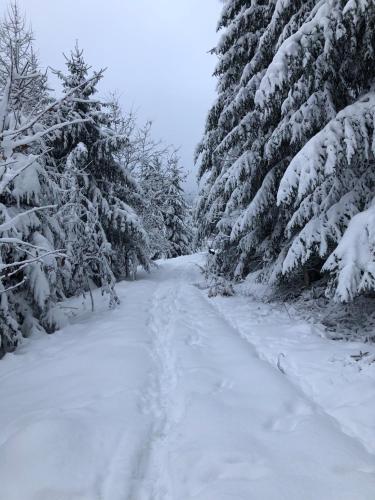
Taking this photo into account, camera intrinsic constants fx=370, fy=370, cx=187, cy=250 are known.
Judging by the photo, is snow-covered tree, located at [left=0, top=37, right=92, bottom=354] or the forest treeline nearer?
the forest treeline

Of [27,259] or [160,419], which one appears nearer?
[160,419]

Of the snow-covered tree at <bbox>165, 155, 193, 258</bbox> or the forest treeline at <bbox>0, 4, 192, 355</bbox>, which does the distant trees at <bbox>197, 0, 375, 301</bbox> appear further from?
the snow-covered tree at <bbox>165, 155, 193, 258</bbox>

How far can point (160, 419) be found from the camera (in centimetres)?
409

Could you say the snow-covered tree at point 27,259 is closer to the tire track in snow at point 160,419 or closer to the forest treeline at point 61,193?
the forest treeline at point 61,193

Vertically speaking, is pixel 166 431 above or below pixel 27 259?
below

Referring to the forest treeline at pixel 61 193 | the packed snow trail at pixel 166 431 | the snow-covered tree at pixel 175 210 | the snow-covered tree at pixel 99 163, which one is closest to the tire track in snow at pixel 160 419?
the packed snow trail at pixel 166 431

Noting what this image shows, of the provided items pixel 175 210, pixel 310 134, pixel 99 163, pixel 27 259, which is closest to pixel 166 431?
pixel 27 259

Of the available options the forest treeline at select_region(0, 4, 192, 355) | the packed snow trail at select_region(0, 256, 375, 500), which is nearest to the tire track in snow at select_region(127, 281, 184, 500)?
the packed snow trail at select_region(0, 256, 375, 500)

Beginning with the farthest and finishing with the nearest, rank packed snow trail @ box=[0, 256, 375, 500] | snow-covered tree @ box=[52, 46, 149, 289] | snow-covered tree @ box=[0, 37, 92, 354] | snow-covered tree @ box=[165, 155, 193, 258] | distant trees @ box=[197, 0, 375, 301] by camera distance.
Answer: snow-covered tree @ box=[165, 155, 193, 258], snow-covered tree @ box=[52, 46, 149, 289], snow-covered tree @ box=[0, 37, 92, 354], distant trees @ box=[197, 0, 375, 301], packed snow trail @ box=[0, 256, 375, 500]

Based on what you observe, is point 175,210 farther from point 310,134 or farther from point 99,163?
point 310,134

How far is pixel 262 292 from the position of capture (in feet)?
35.4

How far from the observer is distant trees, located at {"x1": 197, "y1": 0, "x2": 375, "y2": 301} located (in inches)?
229

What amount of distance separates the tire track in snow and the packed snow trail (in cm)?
1

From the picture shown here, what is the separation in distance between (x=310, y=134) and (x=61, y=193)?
21.5 ft
